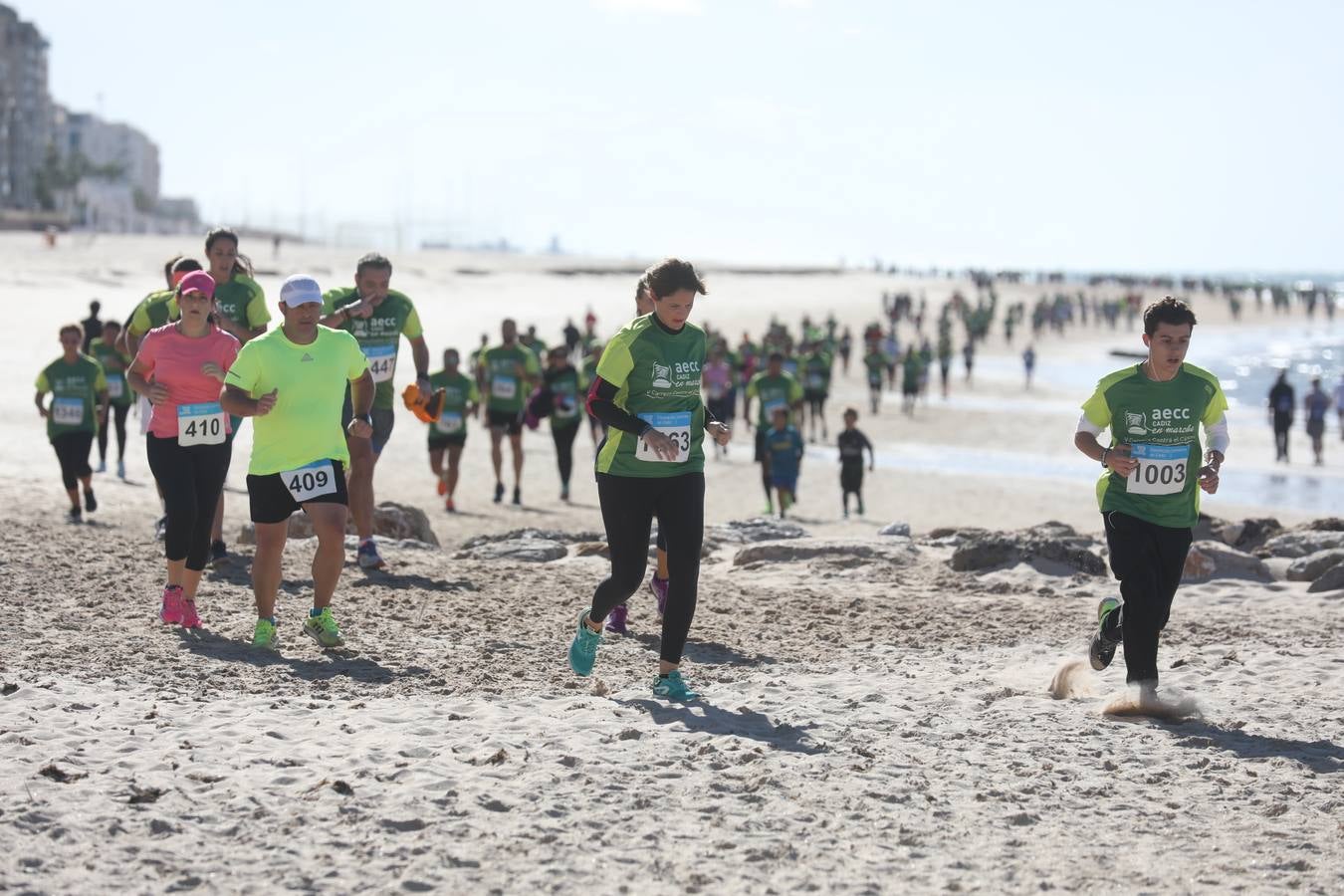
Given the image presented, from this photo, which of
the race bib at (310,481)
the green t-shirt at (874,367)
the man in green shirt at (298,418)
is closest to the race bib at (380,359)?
the man in green shirt at (298,418)

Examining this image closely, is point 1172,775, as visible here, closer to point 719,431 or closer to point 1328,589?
point 719,431

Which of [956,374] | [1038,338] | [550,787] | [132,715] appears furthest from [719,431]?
[1038,338]

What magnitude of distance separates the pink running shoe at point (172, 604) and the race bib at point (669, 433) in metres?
2.61

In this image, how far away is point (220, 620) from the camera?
7.79 m

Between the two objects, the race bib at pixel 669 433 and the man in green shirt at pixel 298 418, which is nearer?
the race bib at pixel 669 433

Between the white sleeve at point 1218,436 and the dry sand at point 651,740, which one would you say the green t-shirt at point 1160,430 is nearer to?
the white sleeve at point 1218,436

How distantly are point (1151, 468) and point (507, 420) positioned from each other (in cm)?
1042

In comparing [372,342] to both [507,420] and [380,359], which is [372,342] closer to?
[380,359]

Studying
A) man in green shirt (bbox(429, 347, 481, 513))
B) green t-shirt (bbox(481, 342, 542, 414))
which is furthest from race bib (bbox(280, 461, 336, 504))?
green t-shirt (bbox(481, 342, 542, 414))

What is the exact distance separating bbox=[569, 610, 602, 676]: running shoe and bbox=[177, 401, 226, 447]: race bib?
2.08 m

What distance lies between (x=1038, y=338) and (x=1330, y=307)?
4200cm

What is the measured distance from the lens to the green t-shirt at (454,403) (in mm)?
15016

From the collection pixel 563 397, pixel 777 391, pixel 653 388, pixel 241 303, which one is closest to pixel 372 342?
pixel 241 303

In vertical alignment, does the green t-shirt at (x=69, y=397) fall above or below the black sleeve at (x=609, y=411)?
below
